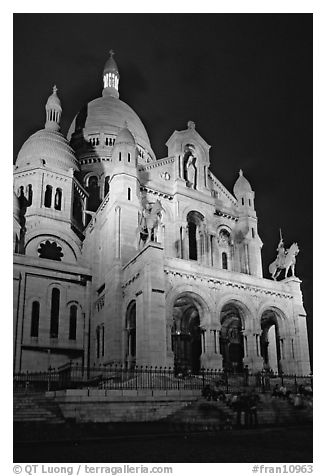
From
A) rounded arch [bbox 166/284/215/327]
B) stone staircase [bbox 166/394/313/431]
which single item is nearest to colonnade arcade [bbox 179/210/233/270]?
rounded arch [bbox 166/284/215/327]

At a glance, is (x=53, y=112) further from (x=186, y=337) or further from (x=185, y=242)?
(x=186, y=337)

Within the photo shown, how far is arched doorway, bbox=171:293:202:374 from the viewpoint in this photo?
37031 mm

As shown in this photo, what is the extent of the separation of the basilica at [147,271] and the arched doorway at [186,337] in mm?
92

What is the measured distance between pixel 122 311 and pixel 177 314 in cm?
594

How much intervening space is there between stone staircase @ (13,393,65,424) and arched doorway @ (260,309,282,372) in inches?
889

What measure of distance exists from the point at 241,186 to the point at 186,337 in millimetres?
18034

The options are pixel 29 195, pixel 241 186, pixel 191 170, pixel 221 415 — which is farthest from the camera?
pixel 241 186

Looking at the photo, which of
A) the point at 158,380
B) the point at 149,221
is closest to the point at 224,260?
the point at 149,221

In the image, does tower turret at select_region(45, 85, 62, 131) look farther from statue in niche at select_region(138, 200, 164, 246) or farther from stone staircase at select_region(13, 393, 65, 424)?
stone staircase at select_region(13, 393, 65, 424)

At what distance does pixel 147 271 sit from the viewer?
1229 inches

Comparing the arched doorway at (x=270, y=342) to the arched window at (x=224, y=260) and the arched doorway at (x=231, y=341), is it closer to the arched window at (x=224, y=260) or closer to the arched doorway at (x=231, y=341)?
the arched doorway at (x=231, y=341)

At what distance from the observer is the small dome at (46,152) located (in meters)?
50.3

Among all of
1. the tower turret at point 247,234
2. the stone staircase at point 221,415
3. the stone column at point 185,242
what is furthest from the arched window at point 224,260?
the stone staircase at point 221,415
